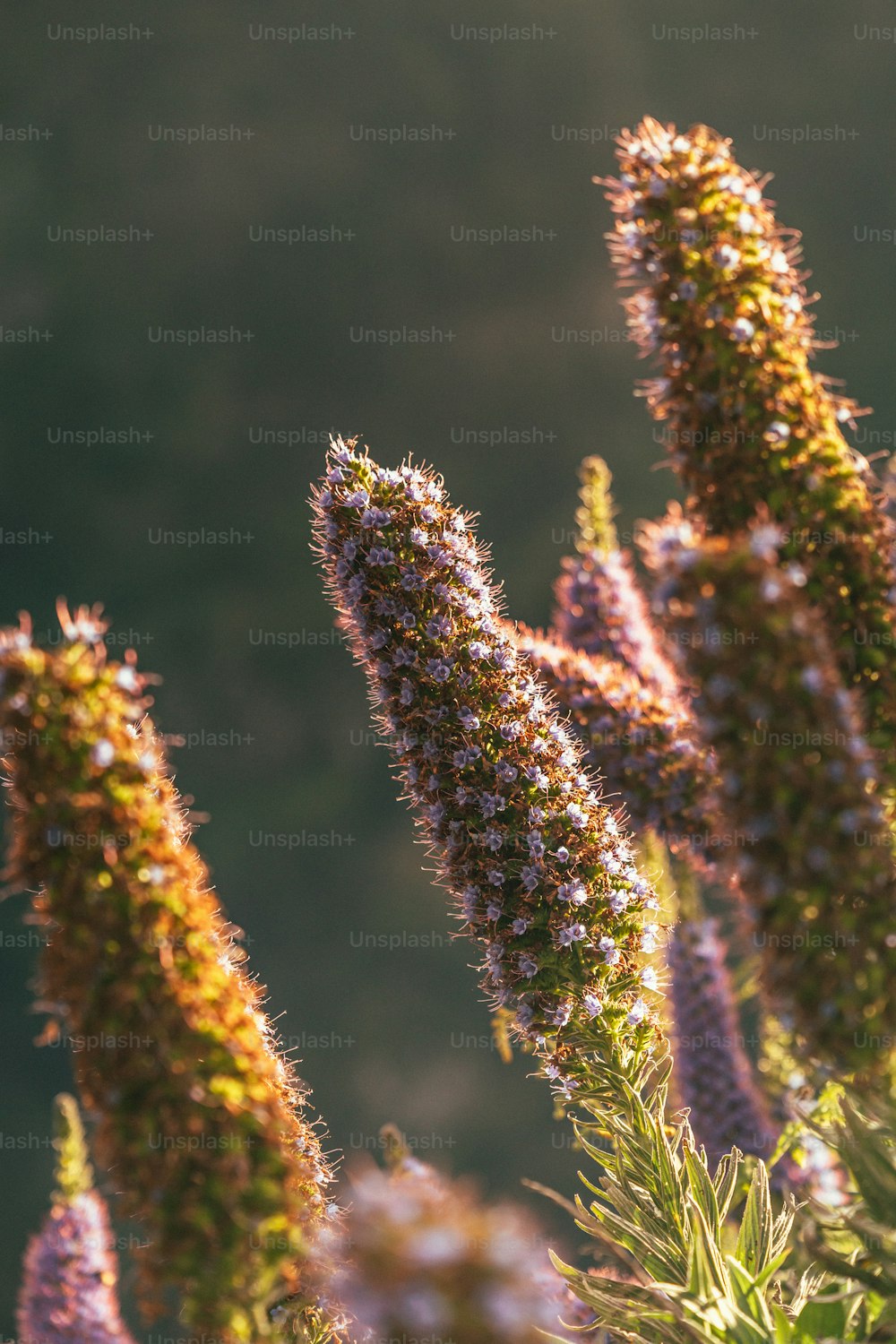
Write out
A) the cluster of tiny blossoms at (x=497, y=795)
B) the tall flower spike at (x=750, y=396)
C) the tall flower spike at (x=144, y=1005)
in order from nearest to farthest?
the tall flower spike at (x=144, y=1005) < the tall flower spike at (x=750, y=396) < the cluster of tiny blossoms at (x=497, y=795)

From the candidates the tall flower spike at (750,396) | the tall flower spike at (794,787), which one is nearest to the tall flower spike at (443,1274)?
the tall flower spike at (794,787)

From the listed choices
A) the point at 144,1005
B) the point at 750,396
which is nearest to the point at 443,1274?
the point at 144,1005

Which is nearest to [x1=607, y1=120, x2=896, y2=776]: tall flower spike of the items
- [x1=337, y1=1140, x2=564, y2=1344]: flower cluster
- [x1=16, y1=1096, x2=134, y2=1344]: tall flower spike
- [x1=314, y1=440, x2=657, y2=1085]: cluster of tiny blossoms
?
[x1=314, y1=440, x2=657, y2=1085]: cluster of tiny blossoms

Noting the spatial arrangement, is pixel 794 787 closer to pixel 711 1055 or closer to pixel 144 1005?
pixel 144 1005

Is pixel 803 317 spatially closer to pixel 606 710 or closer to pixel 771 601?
pixel 771 601

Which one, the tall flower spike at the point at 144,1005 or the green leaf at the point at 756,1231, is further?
the green leaf at the point at 756,1231

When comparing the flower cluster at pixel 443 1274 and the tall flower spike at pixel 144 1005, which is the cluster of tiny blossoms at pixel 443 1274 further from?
the tall flower spike at pixel 144 1005
